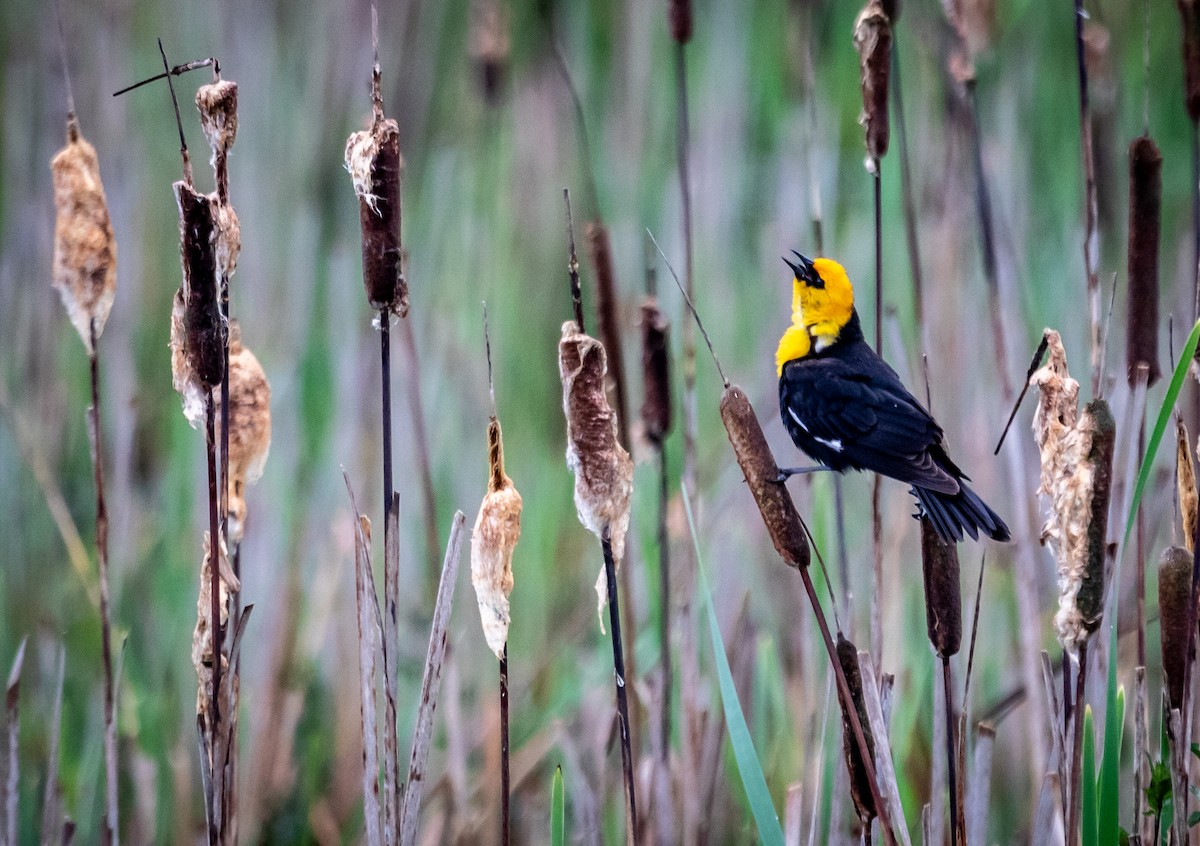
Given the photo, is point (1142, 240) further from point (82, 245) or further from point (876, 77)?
point (82, 245)

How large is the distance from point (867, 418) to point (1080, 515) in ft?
2.03

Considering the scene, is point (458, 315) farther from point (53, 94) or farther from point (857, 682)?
point (857, 682)

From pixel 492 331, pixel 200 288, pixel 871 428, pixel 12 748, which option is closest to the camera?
pixel 200 288

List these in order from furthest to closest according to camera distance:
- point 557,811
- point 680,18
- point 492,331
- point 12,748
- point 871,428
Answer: point 492,331 < point 871,428 < point 680,18 < point 12,748 < point 557,811

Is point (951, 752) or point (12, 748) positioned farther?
point (12, 748)

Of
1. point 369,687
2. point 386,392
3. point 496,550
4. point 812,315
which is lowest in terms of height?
point 369,687

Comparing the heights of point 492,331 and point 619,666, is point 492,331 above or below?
above

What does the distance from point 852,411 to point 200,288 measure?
0.93 m

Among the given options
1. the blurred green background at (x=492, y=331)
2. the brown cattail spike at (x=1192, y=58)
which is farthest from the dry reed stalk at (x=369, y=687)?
the brown cattail spike at (x=1192, y=58)

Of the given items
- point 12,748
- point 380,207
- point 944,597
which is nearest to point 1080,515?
point 944,597

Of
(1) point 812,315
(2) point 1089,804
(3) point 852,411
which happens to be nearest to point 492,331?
(1) point 812,315

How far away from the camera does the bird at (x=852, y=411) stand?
1.20m

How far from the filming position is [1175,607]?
0.90 meters

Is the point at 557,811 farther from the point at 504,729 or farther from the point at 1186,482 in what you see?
the point at 1186,482
